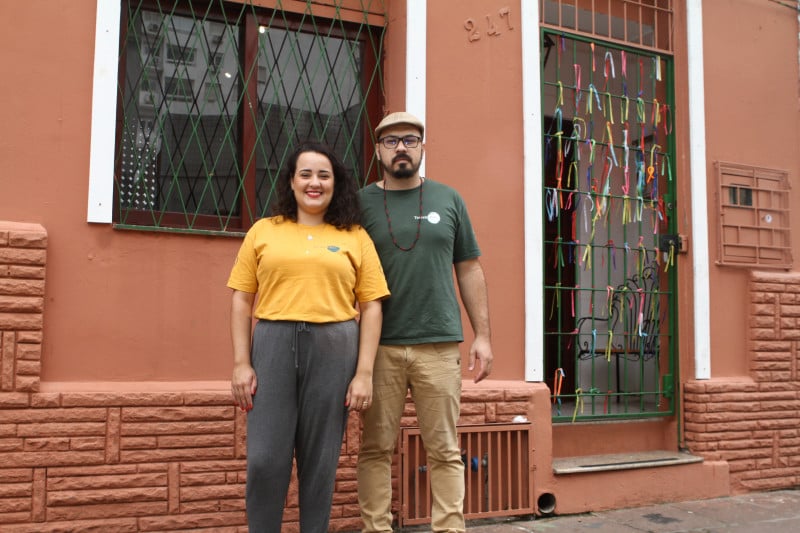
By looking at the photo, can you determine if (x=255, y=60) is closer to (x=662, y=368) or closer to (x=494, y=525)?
(x=494, y=525)

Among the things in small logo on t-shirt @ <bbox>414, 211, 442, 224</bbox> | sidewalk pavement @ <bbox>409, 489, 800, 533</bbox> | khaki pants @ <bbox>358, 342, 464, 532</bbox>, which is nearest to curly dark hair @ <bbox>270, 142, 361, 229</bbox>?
small logo on t-shirt @ <bbox>414, 211, 442, 224</bbox>

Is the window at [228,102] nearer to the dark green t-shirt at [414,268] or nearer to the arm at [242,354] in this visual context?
the dark green t-shirt at [414,268]

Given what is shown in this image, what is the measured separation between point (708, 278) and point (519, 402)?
1799mm

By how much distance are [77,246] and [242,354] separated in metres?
1.57

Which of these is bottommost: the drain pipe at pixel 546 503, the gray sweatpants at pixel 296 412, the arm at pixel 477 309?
the drain pipe at pixel 546 503

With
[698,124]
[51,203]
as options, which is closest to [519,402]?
[698,124]

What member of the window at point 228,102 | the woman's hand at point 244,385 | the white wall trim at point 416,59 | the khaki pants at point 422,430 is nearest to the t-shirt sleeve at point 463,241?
the khaki pants at point 422,430

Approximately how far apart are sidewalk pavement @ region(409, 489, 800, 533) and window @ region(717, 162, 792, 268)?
167 cm

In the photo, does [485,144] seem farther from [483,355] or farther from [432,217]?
[483,355]

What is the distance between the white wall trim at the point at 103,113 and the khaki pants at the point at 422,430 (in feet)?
5.91

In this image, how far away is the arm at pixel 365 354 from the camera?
10.0 feet

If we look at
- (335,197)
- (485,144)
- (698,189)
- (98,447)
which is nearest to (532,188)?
(485,144)

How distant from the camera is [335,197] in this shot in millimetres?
3242

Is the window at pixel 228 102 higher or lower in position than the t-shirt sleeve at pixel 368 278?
higher
